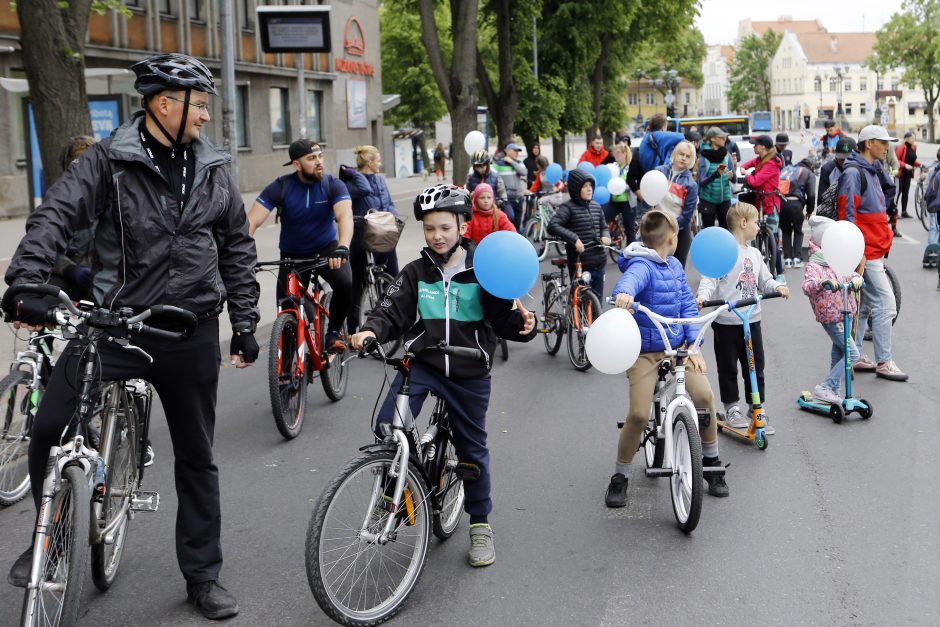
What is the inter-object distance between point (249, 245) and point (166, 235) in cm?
42

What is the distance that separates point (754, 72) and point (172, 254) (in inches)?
6078

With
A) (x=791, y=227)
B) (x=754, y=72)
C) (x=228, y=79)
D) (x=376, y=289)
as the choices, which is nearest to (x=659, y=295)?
(x=376, y=289)

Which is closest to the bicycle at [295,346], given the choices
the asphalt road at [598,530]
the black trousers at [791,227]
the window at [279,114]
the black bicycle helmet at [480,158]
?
the asphalt road at [598,530]

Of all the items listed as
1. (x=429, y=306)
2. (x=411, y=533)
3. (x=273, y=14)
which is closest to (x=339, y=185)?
(x=429, y=306)

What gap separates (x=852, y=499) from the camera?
5.96 metres

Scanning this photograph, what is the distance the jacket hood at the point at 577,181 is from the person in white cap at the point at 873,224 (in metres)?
2.15

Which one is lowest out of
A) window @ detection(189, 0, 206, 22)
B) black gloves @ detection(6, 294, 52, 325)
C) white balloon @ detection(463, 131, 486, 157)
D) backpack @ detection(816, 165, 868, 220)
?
black gloves @ detection(6, 294, 52, 325)

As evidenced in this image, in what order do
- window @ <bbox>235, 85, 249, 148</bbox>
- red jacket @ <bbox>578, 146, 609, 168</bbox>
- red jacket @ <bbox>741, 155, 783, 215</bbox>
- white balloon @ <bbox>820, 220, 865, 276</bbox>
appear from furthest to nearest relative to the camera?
window @ <bbox>235, 85, 249, 148</bbox> < red jacket @ <bbox>578, 146, 609, 168</bbox> < red jacket @ <bbox>741, 155, 783, 215</bbox> < white balloon @ <bbox>820, 220, 865, 276</bbox>

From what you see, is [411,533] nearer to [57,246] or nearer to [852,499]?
[57,246]

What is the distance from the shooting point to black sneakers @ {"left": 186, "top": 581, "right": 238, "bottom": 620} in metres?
4.46

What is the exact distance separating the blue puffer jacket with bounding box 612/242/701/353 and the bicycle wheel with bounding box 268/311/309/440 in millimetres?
2428

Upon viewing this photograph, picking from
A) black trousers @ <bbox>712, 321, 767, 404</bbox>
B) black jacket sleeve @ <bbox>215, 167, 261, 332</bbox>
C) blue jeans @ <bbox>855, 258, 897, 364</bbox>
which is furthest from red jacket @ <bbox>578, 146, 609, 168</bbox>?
black jacket sleeve @ <bbox>215, 167, 261, 332</bbox>

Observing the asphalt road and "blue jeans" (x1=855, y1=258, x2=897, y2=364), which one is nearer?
the asphalt road

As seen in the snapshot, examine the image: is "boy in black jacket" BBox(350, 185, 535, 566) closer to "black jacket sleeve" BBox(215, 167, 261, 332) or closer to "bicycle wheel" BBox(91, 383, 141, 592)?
"black jacket sleeve" BBox(215, 167, 261, 332)
